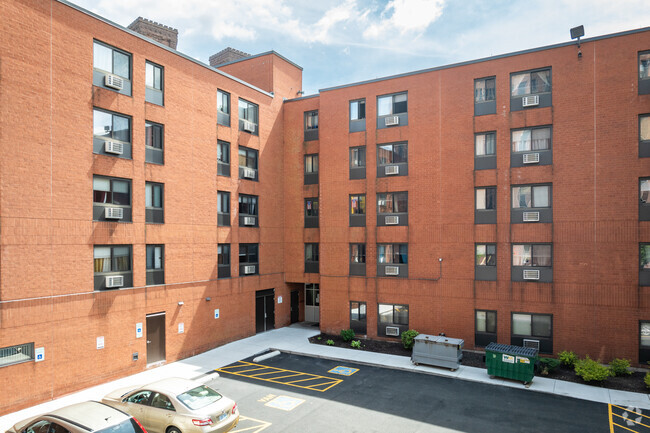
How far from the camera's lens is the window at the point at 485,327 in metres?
20.7

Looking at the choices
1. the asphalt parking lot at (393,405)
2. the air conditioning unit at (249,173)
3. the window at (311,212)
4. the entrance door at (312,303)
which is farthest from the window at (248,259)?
the asphalt parking lot at (393,405)

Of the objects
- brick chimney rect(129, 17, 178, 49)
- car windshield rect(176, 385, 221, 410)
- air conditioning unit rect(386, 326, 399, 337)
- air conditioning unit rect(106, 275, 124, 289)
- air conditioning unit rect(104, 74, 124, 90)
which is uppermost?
brick chimney rect(129, 17, 178, 49)

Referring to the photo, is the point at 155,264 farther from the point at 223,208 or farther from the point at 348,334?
the point at 348,334

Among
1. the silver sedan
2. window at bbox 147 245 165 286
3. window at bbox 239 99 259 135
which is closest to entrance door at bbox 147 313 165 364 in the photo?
window at bbox 147 245 165 286

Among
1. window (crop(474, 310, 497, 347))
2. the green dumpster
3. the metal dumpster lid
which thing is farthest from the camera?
window (crop(474, 310, 497, 347))

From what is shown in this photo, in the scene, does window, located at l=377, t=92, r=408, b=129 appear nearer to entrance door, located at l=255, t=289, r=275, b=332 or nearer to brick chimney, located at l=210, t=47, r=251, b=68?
entrance door, located at l=255, t=289, r=275, b=332

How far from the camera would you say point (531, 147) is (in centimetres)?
2036

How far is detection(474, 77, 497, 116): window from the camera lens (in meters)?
21.1

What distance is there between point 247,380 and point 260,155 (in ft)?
44.4

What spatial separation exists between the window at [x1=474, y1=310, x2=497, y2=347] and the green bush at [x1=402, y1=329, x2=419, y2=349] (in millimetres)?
3076

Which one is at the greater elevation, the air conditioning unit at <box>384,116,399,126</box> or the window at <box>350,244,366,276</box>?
the air conditioning unit at <box>384,116,399,126</box>

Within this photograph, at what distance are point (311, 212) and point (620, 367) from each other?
17482 mm

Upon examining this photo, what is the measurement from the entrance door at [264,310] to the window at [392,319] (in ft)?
23.0

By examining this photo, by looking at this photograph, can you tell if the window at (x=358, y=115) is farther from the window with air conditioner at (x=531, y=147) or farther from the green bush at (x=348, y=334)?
the green bush at (x=348, y=334)
